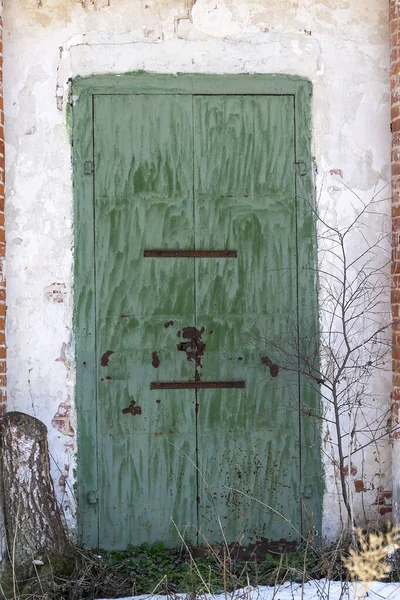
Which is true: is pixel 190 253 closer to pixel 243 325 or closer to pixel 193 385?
pixel 243 325

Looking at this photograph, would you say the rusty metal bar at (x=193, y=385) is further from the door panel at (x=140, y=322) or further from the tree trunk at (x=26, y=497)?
the tree trunk at (x=26, y=497)

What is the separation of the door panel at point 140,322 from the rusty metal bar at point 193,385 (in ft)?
0.13

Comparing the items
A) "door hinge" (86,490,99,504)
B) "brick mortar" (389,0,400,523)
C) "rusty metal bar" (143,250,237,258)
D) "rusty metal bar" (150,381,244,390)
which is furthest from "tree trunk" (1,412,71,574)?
"brick mortar" (389,0,400,523)

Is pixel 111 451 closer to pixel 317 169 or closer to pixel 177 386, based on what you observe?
pixel 177 386

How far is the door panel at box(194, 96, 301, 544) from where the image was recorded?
4617 mm

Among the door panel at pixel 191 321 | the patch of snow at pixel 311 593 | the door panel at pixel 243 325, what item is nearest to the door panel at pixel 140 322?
the door panel at pixel 191 321

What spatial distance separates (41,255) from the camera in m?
4.57

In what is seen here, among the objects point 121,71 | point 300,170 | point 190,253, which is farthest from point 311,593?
point 121,71

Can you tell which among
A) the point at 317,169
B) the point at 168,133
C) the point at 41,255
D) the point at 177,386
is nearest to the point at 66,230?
the point at 41,255

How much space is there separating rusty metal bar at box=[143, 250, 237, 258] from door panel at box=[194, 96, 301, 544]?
0.13 ft

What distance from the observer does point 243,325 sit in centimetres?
463

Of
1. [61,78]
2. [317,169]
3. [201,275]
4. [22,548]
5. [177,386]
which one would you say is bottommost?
[22,548]

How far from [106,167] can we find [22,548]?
87.6 inches

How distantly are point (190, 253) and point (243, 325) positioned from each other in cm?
54
